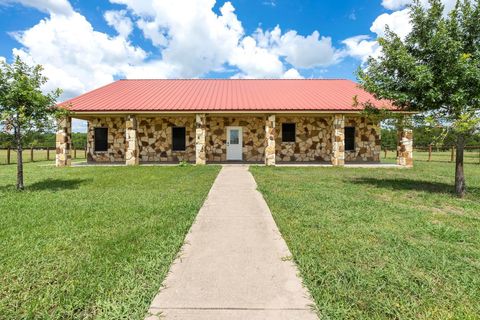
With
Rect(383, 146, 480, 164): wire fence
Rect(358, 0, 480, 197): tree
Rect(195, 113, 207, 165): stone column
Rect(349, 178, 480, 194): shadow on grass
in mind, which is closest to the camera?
Rect(358, 0, 480, 197): tree

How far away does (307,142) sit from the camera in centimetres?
1736

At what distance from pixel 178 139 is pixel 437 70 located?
13.6 meters

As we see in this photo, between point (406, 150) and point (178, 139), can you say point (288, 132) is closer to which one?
point (406, 150)

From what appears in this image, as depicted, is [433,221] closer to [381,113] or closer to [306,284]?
[306,284]

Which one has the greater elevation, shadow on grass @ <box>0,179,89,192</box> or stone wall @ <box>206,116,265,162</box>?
stone wall @ <box>206,116,265,162</box>

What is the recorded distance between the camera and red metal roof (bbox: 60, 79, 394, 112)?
14703 mm

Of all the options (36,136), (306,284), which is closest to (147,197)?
(36,136)

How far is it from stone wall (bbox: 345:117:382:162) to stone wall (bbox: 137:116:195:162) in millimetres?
9799

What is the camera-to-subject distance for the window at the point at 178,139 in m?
17.4

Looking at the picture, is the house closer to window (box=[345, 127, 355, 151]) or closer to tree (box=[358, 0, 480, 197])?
window (box=[345, 127, 355, 151])

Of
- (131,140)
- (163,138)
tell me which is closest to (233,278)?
(131,140)

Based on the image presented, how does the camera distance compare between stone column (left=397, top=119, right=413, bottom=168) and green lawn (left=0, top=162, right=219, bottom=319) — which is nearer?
green lawn (left=0, top=162, right=219, bottom=319)

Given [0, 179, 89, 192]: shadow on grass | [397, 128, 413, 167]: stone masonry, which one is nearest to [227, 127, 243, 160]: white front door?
[397, 128, 413, 167]: stone masonry

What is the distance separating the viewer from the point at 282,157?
1739 cm
